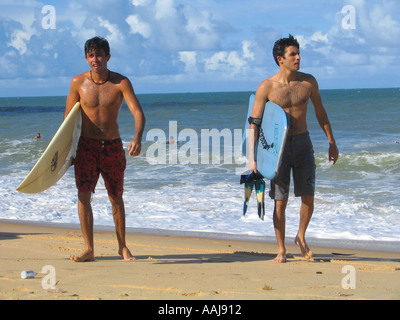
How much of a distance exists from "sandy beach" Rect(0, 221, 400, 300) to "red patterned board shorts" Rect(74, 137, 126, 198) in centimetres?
60

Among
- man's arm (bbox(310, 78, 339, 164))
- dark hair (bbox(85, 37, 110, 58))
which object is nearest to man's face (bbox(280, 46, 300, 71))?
man's arm (bbox(310, 78, 339, 164))

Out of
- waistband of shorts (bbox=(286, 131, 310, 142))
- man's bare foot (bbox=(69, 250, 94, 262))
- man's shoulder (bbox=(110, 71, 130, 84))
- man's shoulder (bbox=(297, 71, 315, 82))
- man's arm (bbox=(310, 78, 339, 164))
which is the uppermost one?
man's shoulder (bbox=(297, 71, 315, 82))

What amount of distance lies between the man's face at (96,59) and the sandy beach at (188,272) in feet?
4.62

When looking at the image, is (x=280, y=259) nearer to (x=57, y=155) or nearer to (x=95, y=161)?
(x=95, y=161)

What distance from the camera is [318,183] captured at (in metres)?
9.81

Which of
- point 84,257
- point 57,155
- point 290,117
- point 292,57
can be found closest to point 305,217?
point 290,117

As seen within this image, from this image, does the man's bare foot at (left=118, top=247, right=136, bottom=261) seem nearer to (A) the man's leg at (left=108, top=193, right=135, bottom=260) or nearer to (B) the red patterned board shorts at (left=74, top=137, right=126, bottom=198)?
(A) the man's leg at (left=108, top=193, right=135, bottom=260)

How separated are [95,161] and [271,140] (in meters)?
1.31

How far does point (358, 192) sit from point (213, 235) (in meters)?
3.37

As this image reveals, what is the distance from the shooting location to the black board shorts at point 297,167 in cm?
454

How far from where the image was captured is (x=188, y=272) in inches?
159

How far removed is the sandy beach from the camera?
3361 millimetres

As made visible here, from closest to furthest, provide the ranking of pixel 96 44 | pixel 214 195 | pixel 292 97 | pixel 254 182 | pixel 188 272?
pixel 188 272, pixel 96 44, pixel 292 97, pixel 254 182, pixel 214 195
